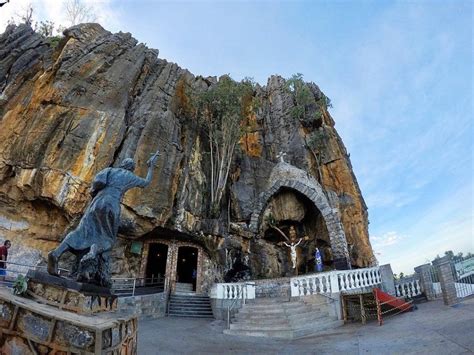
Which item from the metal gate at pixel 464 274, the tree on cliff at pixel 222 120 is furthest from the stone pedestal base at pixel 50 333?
the tree on cliff at pixel 222 120

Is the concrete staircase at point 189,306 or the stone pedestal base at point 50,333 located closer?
the stone pedestal base at point 50,333

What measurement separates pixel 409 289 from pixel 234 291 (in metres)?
6.23

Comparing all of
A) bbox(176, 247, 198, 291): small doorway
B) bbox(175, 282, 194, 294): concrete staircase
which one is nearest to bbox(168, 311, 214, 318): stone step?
bbox(175, 282, 194, 294): concrete staircase

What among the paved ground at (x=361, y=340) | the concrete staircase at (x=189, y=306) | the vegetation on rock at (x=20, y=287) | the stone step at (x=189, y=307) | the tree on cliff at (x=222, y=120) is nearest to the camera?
the vegetation on rock at (x=20, y=287)

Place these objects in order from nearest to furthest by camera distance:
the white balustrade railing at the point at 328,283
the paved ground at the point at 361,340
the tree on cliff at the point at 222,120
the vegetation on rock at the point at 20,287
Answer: the vegetation on rock at the point at 20,287 < the paved ground at the point at 361,340 < the white balustrade railing at the point at 328,283 < the tree on cliff at the point at 222,120

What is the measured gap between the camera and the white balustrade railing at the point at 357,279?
8998 mm

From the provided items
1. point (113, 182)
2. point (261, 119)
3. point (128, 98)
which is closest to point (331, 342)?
point (113, 182)

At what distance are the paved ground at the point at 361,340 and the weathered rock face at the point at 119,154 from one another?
7.28 metres

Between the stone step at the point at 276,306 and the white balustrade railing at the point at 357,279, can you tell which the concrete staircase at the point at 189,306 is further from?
the white balustrade railing at the point at 357,279

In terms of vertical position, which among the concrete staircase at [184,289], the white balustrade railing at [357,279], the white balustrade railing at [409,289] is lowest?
the concrete staircase at [184,289]

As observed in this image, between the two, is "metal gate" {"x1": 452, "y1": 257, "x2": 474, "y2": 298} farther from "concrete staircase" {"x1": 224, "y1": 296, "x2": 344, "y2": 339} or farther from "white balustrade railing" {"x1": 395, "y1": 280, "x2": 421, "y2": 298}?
"concrete staircase" {"x1": 224, "y1": 296, "x2": 344, "y2": 339}

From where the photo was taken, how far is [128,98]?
16.1 m

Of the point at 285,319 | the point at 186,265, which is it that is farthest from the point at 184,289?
the point at 285,319

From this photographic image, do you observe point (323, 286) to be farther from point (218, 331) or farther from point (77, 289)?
point (77, 289)
